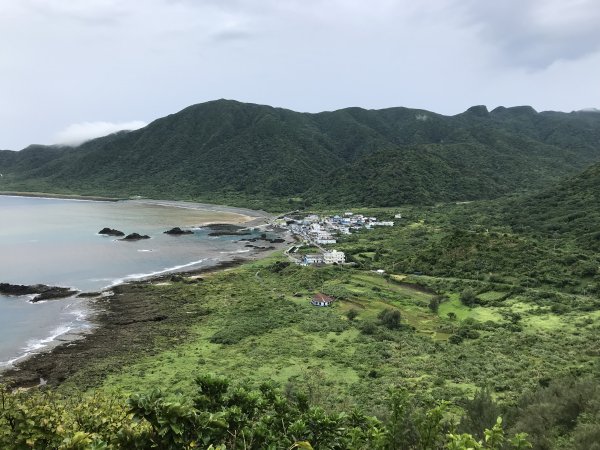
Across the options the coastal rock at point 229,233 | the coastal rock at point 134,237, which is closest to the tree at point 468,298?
the coastal rock at point 229,233

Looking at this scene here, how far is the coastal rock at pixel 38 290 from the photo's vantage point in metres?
57.6

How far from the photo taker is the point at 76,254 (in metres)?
82.9

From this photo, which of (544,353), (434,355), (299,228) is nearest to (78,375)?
(434,355)

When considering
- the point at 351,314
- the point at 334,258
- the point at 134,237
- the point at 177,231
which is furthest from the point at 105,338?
the point at 177,231

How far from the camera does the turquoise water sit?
47531mm

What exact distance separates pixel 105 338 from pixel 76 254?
4629cm

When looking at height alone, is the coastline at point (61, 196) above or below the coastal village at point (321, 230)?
above

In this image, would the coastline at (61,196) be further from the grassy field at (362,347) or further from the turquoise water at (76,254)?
the grassy field at (362,347)

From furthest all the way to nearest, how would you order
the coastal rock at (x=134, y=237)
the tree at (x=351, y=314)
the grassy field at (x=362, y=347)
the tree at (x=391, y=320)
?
the coastal rock at (x=134, y=237), the tree at (x=351, y=314), the tree at (x=391, y=320), the grassy field at (x=362, y=347)

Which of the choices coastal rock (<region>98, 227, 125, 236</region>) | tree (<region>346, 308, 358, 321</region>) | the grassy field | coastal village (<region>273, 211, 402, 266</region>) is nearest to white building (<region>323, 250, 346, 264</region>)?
coastal village (<region>273, 211, 402, 266</region>)

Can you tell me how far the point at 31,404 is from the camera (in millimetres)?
9156

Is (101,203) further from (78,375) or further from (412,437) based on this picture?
(412,437)

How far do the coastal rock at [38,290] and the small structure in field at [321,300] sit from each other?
31.4 metres

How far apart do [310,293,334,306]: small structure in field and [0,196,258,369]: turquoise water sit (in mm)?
23936
